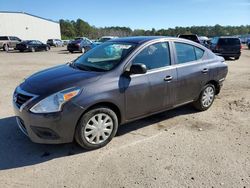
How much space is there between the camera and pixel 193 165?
3621 millimetres

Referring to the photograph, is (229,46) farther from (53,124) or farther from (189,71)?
(53,124)

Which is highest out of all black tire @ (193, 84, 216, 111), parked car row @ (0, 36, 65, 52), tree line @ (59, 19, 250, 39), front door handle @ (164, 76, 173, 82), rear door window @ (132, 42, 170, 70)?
tree line @ (59, 19, 250, 39)

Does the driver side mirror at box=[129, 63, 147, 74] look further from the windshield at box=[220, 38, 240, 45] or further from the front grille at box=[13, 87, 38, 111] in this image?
the windshield at box=[220, 38, 240, 45]

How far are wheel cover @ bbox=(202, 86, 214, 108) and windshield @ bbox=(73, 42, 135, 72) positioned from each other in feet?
7.26

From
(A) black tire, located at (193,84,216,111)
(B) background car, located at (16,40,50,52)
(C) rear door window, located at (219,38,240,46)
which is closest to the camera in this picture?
(A) black tire, located at (193,84,216,111)

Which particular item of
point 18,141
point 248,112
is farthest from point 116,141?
point 248,112

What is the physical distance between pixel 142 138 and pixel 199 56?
2321mm

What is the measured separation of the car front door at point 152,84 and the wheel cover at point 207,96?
112 cm

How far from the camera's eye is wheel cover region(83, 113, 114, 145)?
3.96 metres

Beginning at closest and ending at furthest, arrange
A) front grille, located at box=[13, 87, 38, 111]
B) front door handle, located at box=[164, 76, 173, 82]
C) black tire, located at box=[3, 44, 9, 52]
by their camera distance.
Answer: front grille, located at box=[13, 87, 38, 111] < front door handle, located at box=[164, 76, 173, 82] < black tire, located at box=[3, 44, 9, 52]

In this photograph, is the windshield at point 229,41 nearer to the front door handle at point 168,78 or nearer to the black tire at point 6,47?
the front door handle at point 168,78

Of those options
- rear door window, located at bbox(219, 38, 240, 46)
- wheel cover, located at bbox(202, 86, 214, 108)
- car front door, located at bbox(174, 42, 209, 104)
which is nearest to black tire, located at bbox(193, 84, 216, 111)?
wheel cover, located at bbox(202, 86, 214, 108)

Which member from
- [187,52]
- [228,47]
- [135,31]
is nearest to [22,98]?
[187,52]

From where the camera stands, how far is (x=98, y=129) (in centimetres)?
404
